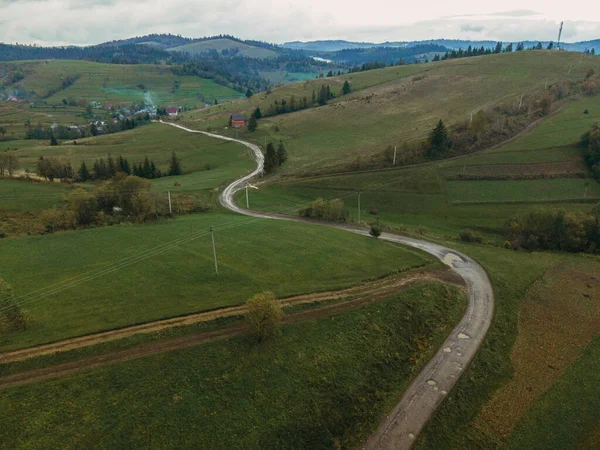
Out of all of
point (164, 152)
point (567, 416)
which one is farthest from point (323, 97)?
point (567, 416)

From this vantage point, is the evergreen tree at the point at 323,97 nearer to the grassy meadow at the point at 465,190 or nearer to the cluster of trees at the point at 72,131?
the grassy meadow at the point at 465,190

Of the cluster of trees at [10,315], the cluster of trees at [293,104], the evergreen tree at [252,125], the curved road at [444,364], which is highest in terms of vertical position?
the cluster of trees at [293,104]

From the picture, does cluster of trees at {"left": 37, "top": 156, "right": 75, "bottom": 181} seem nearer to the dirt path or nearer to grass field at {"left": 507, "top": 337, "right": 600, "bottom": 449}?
the dirt path

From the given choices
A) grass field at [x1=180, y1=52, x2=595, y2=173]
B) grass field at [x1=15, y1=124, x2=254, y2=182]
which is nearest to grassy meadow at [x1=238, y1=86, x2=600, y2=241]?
grass field at [x1=180, y1=52, x2=595, y2=173]

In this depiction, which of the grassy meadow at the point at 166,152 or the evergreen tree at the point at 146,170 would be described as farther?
the grassy meadow at the point at 166,152

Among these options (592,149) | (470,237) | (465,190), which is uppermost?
(592,149)

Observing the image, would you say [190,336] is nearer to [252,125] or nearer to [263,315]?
[263,315]

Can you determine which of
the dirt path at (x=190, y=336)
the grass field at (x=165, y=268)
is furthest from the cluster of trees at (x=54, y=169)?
the dirt path at (x=190, y=336)

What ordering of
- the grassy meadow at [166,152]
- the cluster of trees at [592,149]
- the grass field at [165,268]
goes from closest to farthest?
the grass field at [165,268]
the cluster of trees at [592,149]
the grassy meadow at [166,152]
